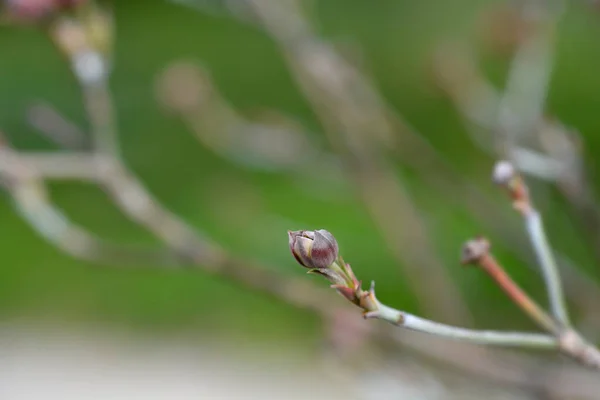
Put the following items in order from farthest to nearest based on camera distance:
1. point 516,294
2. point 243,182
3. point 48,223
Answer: point 243,182
point 48,223
point 516,294

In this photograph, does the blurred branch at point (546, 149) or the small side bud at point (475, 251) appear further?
the blurred branch at point (546, 149)

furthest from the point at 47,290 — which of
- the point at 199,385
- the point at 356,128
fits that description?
the point at 356,128

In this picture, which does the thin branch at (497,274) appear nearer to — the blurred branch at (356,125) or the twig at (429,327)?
the twig at (429,327)

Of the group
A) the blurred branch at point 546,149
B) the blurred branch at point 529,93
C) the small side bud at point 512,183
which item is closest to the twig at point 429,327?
the small side bud at point 512,183

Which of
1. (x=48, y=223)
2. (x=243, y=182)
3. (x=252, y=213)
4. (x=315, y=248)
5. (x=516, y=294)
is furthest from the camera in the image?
(x=243, y=182)

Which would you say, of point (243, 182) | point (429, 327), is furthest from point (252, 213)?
point (429, 327)

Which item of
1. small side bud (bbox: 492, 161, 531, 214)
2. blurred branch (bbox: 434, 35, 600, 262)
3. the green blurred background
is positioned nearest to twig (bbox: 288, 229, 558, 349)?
small side bud (bbox: 492, 161, 531, 214)

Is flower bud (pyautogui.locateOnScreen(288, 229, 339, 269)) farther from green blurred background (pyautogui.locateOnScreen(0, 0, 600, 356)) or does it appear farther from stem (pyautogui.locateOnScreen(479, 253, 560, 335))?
green blurred background (pyautogui.locateOnScreen(0, 0, 600, 356))

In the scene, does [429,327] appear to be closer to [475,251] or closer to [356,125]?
[475,251]
